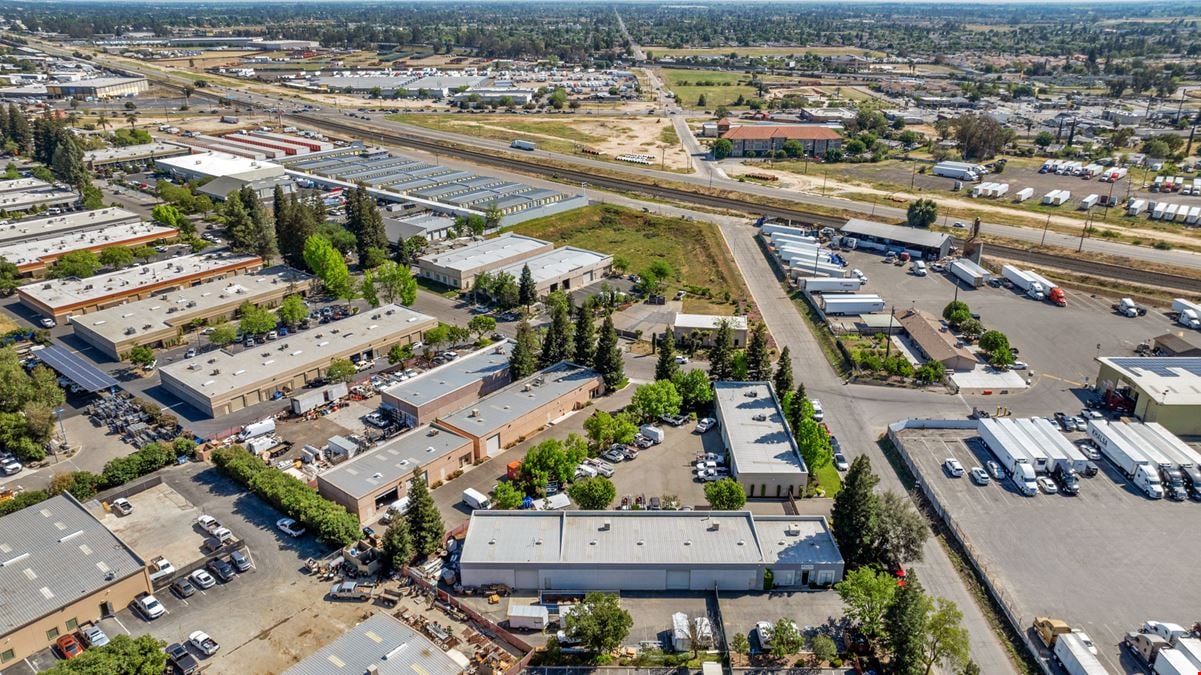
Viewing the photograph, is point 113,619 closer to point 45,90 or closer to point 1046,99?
point 45,90

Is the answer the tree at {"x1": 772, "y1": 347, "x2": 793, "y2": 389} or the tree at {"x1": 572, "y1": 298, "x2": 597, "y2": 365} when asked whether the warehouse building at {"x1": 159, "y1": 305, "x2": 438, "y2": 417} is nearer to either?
the tree at {"x1": 572, "y1": 298, "x2": 597, "y2": 365}

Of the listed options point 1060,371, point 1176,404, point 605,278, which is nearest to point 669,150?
point 605,278

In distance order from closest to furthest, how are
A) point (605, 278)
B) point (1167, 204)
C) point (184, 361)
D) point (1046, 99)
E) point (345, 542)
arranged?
point (345, 542)
point (184, 361)
point (605, 278)
point (1167, 204)
point (1046, 99)

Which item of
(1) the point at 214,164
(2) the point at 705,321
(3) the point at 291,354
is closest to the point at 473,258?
(3) the point at 291,354

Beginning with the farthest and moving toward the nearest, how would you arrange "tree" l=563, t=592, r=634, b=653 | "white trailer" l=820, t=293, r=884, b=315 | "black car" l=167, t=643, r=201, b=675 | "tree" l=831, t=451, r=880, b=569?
1. "white trailer" l=820, t=293, r=884, b=315
2. "tree" l=831, t=451, r=880, b=569
3. "tree" l=563, t=592, r=634, b=653
4. "black car" l=167, t=643, r=201, b=675

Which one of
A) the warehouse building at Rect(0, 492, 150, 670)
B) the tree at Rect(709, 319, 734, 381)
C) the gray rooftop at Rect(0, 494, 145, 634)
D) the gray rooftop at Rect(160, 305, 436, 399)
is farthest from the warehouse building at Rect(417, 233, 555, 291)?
the warehouse building at Rect(0, 492, 150, 670)
